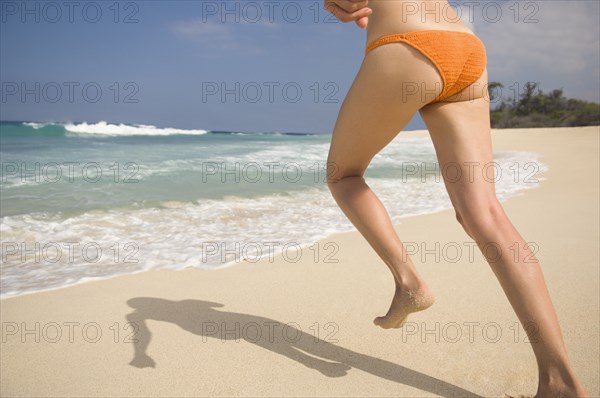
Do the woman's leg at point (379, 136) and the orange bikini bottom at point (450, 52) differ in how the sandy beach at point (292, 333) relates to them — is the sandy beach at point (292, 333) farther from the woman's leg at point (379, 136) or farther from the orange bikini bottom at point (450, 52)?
the orange bikini bottom at point (450, 52)

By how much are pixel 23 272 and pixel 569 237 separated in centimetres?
391

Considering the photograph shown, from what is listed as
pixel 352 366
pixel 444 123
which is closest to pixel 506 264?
pixel 444 123

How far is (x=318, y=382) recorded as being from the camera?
1741 millimetres

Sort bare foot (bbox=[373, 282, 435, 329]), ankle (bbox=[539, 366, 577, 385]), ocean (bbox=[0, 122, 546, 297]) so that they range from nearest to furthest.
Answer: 1. ankle (bbox=[539, 366, 577, 385])
2. bare foot (bbox=[373, 282, 435, 329])
3. ocean (bbox=[0, 122, 546, 297])

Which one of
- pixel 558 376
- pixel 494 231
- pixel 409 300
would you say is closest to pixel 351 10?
pixel 494 231

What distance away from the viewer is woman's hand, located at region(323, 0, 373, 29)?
171 cm

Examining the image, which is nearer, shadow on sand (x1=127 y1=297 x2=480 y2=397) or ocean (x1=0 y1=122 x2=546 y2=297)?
shadow on sand (x1=127 y1=297 x2=480 y2=397)

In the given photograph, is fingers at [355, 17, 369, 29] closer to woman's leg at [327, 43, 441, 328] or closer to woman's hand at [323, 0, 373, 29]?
woman's hand at [323, 0, 373, 29]

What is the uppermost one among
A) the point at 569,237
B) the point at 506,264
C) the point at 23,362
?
the point at 506,264

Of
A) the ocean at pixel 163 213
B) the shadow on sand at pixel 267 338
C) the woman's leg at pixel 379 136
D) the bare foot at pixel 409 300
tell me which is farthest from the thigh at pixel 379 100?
the ocean at pixel 163 213

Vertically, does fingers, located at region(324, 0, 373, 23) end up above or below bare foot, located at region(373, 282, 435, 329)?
above

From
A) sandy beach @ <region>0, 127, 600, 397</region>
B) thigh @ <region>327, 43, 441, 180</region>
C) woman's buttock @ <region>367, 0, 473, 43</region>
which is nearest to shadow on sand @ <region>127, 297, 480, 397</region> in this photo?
sandy beach @ <region>0, 127, 600, 397</region>

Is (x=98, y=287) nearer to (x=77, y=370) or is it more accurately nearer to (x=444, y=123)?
(x=77, y=370)

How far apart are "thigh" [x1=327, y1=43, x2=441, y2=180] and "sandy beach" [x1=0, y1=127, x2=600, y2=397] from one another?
0.88 metres
